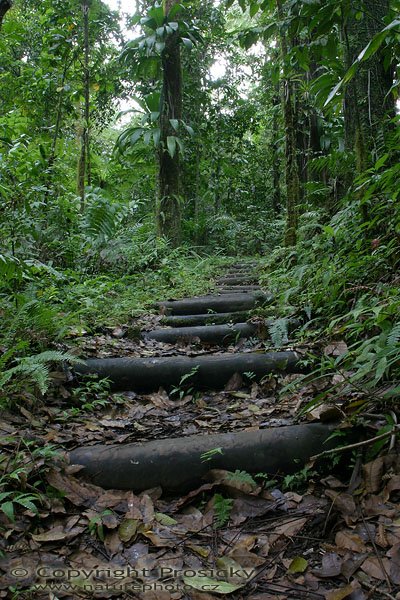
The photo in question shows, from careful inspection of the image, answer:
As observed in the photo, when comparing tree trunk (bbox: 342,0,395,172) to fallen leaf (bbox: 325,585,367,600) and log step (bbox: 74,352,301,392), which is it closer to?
log step (bbox: 74,352,301,392)

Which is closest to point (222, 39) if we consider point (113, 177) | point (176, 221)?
point (113, 177)

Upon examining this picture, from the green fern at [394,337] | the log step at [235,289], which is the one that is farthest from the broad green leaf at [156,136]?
the green fern at [394,337]

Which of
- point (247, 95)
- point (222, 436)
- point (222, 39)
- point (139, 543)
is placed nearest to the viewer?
point (139, 543)

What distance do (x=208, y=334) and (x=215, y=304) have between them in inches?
33.5

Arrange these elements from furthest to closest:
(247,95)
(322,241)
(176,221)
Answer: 1. (247,95)
2. (176,221)
3. (322,241)

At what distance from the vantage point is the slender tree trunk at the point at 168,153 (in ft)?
25.1

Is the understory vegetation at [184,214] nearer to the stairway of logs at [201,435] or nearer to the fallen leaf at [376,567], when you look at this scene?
the stairway of logs at [201,435]

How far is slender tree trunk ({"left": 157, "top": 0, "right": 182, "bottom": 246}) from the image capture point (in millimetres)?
7637

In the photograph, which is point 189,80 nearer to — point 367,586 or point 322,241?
point 322,241

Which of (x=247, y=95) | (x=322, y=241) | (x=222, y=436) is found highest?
(x=247, y=95)

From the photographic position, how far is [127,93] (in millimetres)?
10172

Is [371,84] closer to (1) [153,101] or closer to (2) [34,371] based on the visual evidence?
(2) [34,371]

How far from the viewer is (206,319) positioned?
4102 millimetres

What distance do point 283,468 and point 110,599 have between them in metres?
0.88
